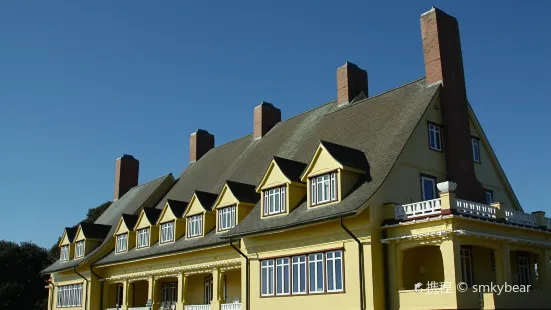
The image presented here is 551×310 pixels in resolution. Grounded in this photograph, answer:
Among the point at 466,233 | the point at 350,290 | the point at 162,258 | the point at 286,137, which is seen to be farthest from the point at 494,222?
the point at 162,258

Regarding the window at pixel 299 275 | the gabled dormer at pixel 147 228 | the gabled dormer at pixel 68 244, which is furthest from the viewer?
the gabled dormer at pixel 68 244

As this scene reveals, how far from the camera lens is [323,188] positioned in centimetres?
2458

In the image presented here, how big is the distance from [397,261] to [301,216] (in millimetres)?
4401

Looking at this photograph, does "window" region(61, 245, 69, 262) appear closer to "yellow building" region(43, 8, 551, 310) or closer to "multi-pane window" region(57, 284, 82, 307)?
"multi-pane window" region(57, 284, 82, 307)

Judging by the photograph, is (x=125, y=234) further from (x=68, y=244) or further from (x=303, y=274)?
(x=303, y=274)

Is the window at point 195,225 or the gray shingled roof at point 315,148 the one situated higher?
the gray shingled roof at point 315,148

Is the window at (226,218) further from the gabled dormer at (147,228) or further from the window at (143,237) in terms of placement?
the window at (143,237)

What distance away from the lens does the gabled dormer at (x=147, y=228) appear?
117ft

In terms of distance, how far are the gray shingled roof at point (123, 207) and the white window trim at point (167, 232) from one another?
710cm

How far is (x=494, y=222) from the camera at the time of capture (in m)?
21.9

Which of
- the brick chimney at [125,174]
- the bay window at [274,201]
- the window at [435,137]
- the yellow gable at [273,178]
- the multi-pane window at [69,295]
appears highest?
the brick chimney at [125,174]

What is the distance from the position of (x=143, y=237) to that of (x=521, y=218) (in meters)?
21.8

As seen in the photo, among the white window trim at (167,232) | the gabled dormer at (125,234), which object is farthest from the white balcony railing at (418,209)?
the gabled dormer at (125,234)

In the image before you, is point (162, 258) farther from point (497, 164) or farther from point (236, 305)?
point (497, 164)
